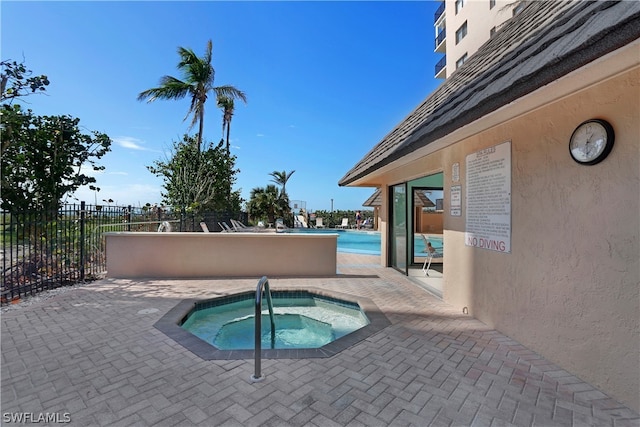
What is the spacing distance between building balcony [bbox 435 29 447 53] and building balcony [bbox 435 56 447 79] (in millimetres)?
834

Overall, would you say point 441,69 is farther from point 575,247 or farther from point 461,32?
point 575,247

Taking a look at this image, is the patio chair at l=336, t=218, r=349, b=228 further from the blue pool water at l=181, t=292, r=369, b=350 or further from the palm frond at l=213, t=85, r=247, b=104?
the blue pool water at l=181, t=292, r=369, b=350

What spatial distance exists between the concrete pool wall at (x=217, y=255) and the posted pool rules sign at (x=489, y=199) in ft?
14.4

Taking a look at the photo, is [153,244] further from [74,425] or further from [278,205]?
[278,205]

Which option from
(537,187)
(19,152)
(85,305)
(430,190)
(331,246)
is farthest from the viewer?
(430,190)

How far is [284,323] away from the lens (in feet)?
20.2

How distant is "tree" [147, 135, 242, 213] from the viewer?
1775 cm

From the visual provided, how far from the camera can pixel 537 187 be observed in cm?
399

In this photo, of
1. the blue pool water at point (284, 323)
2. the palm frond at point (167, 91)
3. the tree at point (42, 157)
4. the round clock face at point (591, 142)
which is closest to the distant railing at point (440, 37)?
the palm frond at point (167, 91)

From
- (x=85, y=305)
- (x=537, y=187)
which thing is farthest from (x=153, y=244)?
(x=537, y=187)

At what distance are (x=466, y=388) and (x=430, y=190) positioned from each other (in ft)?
28.0

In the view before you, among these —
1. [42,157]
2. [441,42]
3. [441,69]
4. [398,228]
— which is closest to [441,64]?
[441,69]

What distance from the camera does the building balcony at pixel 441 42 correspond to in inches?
1152

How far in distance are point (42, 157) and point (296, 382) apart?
30.5 feet
